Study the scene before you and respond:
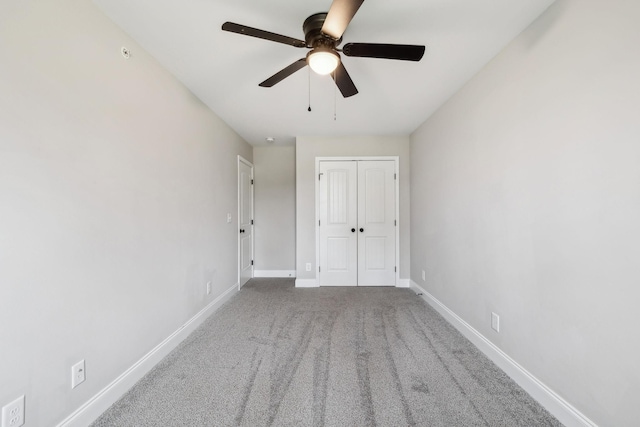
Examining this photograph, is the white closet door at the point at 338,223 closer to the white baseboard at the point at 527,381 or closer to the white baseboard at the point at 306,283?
the white baseboard at the point at 306,283

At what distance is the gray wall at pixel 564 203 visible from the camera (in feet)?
3.85

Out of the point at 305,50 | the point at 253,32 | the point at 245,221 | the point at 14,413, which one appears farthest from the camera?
the point at 245,221

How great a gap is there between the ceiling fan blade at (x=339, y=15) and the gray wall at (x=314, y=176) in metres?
2.68

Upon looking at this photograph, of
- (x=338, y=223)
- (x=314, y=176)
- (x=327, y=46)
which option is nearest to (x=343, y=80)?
(x=327, y=46)

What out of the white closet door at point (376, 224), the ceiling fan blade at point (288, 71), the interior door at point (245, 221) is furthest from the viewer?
the white closet door at point (376, 224)

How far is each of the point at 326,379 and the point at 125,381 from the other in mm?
1322

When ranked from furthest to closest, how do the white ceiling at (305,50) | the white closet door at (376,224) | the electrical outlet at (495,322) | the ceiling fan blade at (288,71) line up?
1. the white closet door at (376,224)
2. the electrical outlet at (495,322)
3. the ceiling fan blade at (288,71)
4. the white ceiling at (305,50)

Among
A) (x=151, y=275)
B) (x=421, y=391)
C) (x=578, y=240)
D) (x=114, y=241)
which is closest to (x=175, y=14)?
(x=114, y=241)

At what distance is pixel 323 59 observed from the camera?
152 centimetres

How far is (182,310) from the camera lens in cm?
243

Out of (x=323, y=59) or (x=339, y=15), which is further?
(x=323, y=59)

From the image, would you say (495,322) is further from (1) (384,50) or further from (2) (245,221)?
(2) (245,221)

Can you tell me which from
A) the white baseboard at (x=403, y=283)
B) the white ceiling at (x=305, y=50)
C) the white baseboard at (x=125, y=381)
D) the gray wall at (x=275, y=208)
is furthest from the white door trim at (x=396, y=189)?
the white baseboard at (x=125, y=381)

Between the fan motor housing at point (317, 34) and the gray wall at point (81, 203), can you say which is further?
the fan motor housing at point (317, 34)
